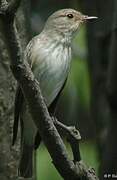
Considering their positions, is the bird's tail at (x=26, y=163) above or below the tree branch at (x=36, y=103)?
below

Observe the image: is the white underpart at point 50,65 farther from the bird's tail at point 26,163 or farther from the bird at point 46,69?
the bird's tail at point 26,163

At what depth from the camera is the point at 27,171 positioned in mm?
3818

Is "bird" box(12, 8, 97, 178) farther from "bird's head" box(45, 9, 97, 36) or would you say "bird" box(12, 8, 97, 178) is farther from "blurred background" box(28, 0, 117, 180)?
"blurred background" box(28, 0, 117, 180)

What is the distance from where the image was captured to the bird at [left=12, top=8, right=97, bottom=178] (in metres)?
3.84

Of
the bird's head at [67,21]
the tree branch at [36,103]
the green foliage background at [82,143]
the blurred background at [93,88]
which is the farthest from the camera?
the green foliage background at [82,143]

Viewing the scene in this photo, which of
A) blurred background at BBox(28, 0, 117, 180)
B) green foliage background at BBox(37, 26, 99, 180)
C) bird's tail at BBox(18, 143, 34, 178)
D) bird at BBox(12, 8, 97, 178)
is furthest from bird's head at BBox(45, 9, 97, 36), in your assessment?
green foliage background at BBox(37, 26, 99, 180)

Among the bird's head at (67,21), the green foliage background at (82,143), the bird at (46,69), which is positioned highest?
the bird's head at (67,21)

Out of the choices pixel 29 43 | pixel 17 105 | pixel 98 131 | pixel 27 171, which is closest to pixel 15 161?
pixel 27 171

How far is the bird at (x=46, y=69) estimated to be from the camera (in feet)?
12.6

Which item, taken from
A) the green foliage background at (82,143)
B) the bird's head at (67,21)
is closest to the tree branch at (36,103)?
the bird's head at (67,21)

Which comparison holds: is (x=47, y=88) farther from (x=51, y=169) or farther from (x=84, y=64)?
(x=84, y=64)

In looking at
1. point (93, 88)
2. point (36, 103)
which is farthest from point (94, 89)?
point (36, 103)

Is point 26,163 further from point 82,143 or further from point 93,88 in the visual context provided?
point 82,143

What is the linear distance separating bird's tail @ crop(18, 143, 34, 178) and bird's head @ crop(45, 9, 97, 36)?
71 centimetres
